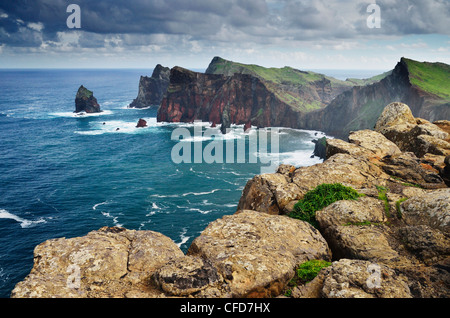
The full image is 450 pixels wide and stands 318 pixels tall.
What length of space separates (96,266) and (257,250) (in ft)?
21.8

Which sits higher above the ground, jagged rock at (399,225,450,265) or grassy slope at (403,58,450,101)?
grassy slope at (403,58,450,101)

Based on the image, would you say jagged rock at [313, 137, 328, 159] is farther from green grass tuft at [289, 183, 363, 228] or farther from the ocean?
green grass tuft at [289, 183, 363, 228]

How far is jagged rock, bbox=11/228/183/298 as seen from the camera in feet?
32.4

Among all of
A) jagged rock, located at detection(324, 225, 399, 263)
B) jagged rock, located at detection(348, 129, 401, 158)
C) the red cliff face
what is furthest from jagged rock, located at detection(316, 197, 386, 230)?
the red cliff face

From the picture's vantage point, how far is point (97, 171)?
290 ft

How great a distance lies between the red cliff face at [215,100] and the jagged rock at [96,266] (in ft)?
523

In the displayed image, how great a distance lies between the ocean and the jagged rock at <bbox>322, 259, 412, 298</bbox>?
42044mm

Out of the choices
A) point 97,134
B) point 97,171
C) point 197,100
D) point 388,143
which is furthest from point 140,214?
point 197,100

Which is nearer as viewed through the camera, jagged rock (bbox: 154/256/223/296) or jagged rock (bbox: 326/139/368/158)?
jagged rock (bbox: 154/256/223/296)

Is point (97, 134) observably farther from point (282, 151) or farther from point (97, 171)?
point (282, 151)

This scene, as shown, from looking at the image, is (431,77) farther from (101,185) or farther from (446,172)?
(101,185)

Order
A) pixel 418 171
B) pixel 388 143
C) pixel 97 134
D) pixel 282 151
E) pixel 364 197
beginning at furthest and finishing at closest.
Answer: pixel 97 134, pixel 282 151, pixel 388 143, pixel 418 171, pixel 364 197

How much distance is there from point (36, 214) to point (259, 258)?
215 ft

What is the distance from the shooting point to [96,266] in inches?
457
